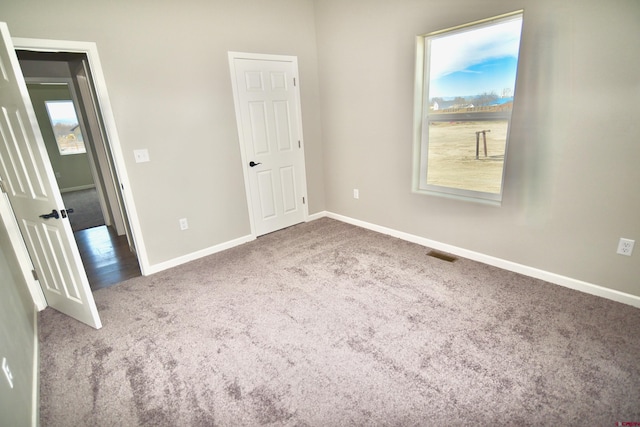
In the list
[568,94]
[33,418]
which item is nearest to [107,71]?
[33,418]

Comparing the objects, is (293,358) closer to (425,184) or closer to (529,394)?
(529,394)

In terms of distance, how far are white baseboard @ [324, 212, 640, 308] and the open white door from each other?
3.02 meters

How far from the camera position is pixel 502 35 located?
258cm

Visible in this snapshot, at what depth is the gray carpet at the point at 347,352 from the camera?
157 cm

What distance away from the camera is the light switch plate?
284cm

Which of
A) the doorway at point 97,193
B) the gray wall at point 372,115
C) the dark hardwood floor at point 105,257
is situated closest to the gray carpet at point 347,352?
the dark hardwood floor at point 105,257

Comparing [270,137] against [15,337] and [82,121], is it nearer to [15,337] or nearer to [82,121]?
[82,121]

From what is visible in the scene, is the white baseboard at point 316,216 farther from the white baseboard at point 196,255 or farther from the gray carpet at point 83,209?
the gray carpet at point 83,209

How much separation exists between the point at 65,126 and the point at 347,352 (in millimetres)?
8689

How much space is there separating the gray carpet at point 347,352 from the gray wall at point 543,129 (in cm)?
37

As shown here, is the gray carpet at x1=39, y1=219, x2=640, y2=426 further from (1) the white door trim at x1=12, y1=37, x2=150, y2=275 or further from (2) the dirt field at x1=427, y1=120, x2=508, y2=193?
(2) the dirt field at x1=427, y1=120, x2=508, y2=193

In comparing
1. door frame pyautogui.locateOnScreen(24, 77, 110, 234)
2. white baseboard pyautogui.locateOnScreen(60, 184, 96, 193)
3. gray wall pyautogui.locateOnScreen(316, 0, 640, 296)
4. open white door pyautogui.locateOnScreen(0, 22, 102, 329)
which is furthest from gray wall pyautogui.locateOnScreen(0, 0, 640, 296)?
white baseboard pyautogui.locateOnScreen(60, 184, 96, 193)

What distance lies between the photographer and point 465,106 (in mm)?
2900

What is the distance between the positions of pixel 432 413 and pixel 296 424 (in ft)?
2.24
